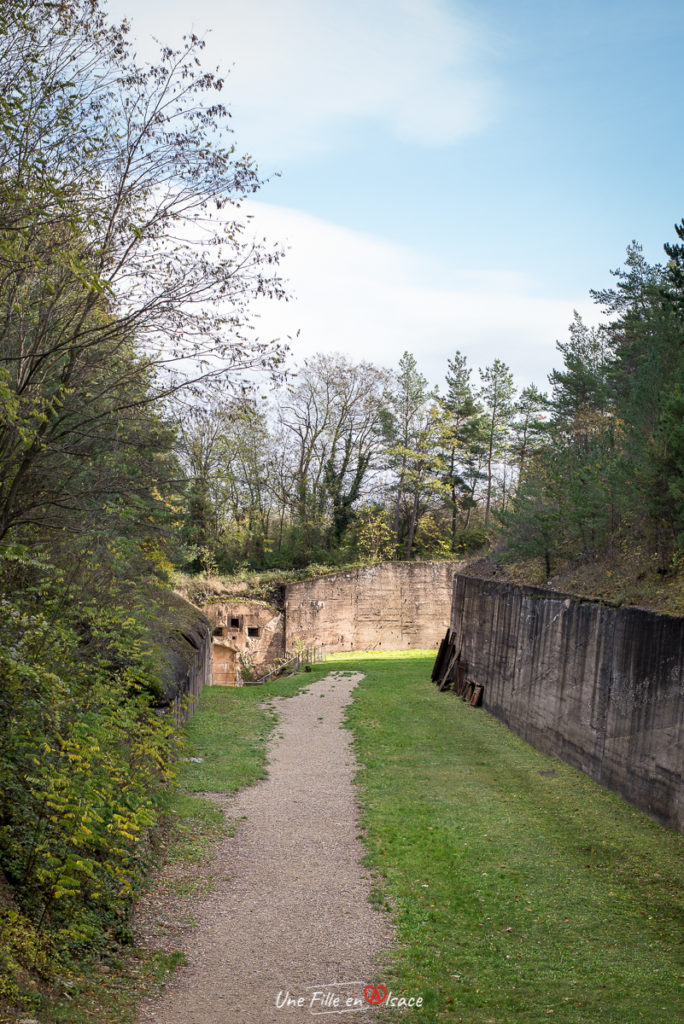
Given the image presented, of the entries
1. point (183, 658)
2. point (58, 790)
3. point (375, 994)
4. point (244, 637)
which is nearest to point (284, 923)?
point (375, 994)

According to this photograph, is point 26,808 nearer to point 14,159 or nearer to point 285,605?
point 14,159

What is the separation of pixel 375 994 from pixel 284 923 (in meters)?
1.60

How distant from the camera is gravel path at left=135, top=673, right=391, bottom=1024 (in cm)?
560

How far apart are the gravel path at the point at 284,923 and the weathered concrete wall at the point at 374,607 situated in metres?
19.3

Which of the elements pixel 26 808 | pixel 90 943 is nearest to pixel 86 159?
pixel 26 808

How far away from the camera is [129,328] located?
28.6 ft

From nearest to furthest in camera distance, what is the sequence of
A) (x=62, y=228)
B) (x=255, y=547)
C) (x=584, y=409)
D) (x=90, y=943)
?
(x=90, y=943) < (x=62, y=228) < (x=584, y=409) < (x=255, y=547)

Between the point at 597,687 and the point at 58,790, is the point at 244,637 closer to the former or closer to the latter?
the point at 597,687

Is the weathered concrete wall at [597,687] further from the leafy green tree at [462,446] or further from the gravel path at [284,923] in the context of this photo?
the leafy green tree at [462,446]

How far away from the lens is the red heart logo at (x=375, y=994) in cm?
571

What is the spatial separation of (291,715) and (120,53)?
14.8 metres

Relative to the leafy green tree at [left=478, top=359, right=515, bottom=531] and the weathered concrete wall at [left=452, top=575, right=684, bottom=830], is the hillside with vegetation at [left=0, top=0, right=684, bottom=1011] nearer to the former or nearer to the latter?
the weathered concrete wall at [left=452, top=575, right=684, bottom=830]

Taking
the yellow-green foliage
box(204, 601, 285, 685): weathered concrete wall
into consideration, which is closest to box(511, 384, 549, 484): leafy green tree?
box(204, 601, 285, 685): weathered concrete wall

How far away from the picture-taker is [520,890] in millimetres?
8047
